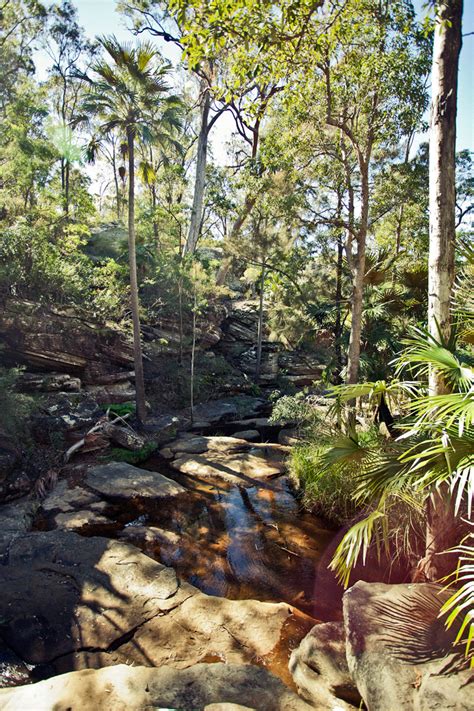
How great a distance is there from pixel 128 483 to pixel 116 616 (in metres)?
4.17

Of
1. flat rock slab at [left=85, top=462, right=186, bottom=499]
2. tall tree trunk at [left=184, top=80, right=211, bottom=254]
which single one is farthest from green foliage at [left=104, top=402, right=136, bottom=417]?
tall tree trunk at [left=184, top=80, right=211, bottom=254]

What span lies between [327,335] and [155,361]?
6786mm

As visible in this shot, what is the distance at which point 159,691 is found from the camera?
299cm

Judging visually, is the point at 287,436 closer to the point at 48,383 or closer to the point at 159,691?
the point at 48,383

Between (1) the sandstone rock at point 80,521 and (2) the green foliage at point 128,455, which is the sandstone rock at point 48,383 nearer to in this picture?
(2) the green foliage at point 128,455

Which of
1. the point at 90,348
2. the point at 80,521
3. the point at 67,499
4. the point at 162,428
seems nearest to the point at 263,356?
the point at 162,428

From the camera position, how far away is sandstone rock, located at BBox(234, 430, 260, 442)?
1284 cm

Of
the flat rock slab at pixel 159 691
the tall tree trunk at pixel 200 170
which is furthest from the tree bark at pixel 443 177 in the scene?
the tall tree trunk at pixel 200 170

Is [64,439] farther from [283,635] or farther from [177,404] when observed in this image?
[283,635]

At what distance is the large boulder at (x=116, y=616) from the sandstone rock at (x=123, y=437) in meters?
5.12

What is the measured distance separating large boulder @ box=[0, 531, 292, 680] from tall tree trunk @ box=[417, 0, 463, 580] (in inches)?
77.9

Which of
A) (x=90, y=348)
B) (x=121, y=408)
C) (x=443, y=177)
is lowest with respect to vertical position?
(x=121, y=408)

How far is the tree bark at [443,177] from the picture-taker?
3.90 m

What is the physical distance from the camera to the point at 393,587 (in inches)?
153
